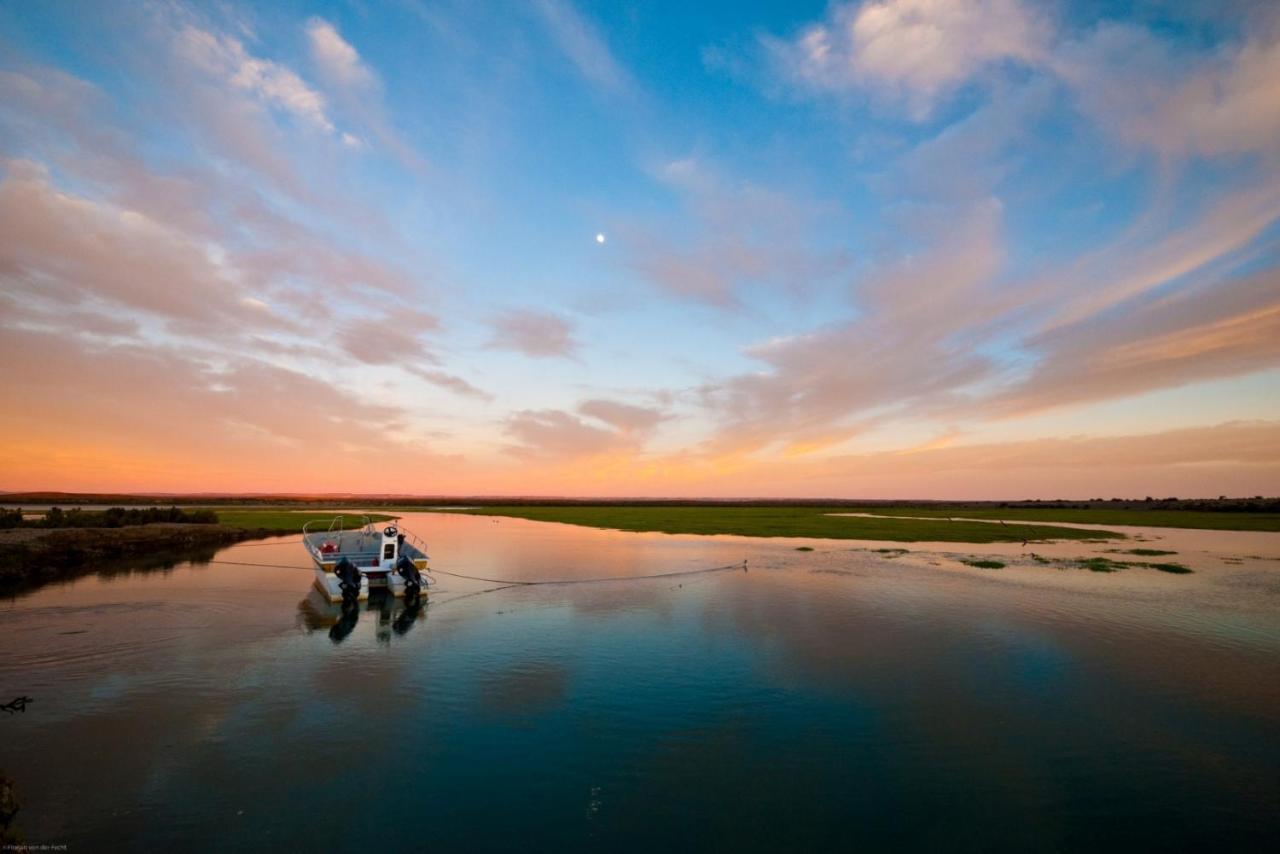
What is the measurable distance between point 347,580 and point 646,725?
22.1 meters

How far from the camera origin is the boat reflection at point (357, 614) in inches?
1008

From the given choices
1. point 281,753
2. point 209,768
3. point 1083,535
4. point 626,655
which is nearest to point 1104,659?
point 626,655

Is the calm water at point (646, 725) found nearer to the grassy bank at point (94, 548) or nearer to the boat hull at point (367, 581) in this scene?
the boat hull at point (367, 581)

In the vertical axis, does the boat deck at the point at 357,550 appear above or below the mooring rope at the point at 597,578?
above

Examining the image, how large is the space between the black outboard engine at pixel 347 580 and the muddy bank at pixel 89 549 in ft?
62.6

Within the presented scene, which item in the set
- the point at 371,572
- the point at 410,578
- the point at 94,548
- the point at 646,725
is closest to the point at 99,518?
the point at 94,548

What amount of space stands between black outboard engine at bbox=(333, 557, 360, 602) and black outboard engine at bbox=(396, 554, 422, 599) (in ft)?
7.72

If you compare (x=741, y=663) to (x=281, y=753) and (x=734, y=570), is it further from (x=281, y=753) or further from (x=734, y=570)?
(x=734, y=570)

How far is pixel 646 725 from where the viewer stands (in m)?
15.2

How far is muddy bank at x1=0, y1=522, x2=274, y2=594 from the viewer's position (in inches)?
1406

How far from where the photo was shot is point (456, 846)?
10.1 meters

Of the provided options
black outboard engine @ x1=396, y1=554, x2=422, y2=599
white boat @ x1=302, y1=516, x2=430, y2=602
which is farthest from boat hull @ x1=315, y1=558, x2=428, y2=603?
black outboard engine @ x1=396, y1=554, x2=422, y2=599

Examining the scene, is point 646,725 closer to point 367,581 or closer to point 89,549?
point 367,581

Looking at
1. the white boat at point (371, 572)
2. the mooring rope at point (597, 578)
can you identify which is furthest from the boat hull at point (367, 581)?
the mooring rope at point (597, 578)
